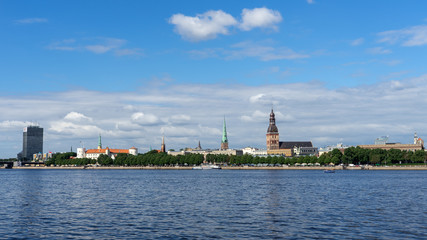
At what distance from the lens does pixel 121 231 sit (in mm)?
31453

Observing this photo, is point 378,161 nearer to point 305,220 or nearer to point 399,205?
point 399,205

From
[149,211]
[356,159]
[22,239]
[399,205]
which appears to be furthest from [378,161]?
[22,239]

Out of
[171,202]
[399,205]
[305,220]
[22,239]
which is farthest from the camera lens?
[171,202]

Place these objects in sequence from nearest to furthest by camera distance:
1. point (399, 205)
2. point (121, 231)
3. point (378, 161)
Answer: point (121, 231) < point (399, 205) < point (378, 161)

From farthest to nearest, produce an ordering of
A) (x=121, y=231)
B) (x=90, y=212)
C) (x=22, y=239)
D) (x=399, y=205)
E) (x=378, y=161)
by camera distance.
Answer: (x=378, y=161), (x=399, y=205), (x=90, y=212), (x=121, y=231), (x=22, y=239)

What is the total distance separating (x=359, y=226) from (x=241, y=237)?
8.97 m

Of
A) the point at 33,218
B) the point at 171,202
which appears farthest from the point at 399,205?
the point at 33,218

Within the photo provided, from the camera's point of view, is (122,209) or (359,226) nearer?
(359,226)

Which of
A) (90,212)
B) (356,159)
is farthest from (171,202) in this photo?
(356,159)

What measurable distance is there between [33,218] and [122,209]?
26.6 ft

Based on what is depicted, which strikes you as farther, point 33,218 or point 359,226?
point 33,218

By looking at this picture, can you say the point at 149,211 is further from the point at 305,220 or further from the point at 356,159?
the point at 356,159

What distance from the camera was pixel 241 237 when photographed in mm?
29125

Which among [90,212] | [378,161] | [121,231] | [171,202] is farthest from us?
[378,161]
